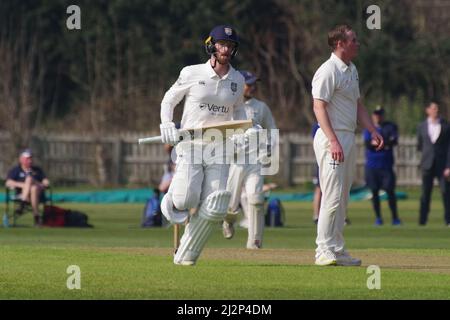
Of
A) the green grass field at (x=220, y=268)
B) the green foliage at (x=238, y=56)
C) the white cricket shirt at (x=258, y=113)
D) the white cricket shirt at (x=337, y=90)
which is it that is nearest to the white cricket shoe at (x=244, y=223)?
the green grass field at (x=220, y=268)

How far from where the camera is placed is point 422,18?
48.9m

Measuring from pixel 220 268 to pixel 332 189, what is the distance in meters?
1.47

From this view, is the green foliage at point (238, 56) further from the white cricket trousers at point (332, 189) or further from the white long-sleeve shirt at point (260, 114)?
the white cricket trousers at point (332, 189)

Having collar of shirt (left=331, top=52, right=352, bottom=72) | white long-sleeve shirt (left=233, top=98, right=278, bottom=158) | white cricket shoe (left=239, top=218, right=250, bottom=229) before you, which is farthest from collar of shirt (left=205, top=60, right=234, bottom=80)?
white cricket shoe (left=239, top=218, right=250, bottom=229)

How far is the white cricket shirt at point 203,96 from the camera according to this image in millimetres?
14859

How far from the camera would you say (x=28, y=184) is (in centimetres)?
2625

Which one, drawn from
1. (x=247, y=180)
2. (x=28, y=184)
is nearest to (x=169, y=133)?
(x=247, y=180)

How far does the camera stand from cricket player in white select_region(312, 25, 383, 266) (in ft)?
49.5

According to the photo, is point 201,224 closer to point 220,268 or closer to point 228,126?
point 220,268

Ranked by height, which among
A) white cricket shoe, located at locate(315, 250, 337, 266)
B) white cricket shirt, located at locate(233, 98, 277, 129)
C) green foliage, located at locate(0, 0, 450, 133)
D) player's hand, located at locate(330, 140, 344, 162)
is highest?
green foliage, located at locate(0, 0, 450, 133)

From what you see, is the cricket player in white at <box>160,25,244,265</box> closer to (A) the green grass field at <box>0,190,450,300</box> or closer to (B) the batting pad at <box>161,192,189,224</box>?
(B) the batting pad at <box>161,192,189,224</box>

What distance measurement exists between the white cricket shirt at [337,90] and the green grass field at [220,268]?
160 cm

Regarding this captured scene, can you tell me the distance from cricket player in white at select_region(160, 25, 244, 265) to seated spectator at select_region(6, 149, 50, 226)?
11269 millimetres
